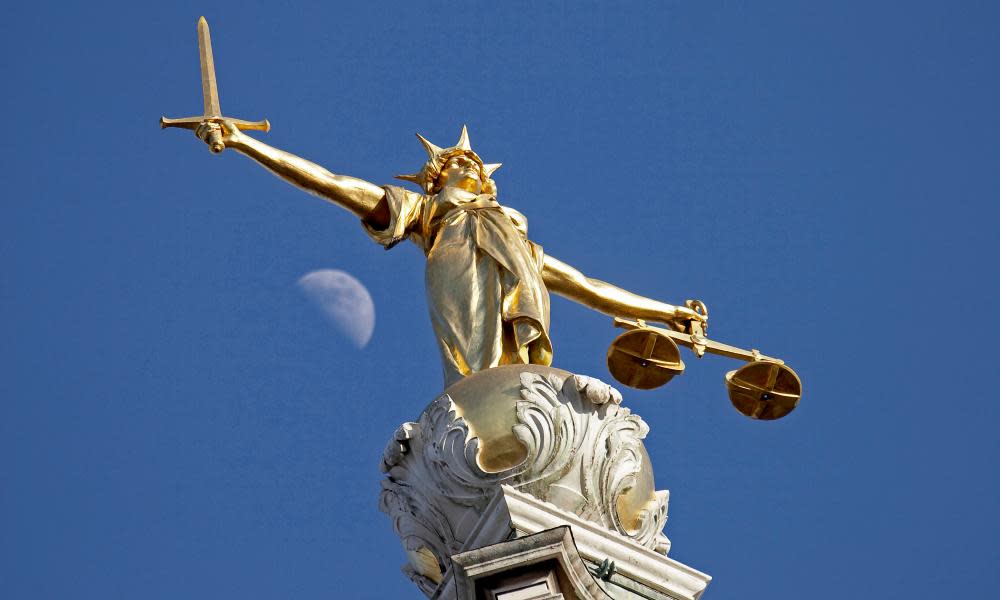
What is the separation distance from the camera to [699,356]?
921 inches

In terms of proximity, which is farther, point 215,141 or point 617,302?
point 617,302

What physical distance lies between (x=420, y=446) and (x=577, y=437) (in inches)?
52.0

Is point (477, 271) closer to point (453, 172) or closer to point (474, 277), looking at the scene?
point (474, 277)

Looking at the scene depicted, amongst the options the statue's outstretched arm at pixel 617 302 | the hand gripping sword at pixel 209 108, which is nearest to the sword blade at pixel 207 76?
the hand gripping sword at pixel 209 108

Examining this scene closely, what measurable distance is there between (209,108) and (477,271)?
2944mm

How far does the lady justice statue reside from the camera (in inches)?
835

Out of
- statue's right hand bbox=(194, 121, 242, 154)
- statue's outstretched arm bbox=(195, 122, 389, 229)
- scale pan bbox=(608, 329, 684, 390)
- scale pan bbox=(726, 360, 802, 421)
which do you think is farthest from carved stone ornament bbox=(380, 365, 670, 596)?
statue's right hand bbox=(194, 121, 242, 154)

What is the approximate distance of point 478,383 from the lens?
65.2 ft

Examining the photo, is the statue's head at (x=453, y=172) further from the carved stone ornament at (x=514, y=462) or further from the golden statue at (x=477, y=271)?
the carved stone ornament at (x=514, y=462)

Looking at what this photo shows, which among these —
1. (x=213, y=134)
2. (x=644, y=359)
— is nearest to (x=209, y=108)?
(x=213, y=134)

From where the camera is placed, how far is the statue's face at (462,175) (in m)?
23.1

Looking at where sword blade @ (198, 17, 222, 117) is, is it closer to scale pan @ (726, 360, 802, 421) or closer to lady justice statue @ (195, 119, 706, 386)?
lady justice statue @ (195, 119, 706, 386)

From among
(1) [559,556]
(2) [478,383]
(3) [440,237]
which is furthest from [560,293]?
(1) [559,556]

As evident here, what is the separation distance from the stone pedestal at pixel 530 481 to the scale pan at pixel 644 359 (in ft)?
4.83
